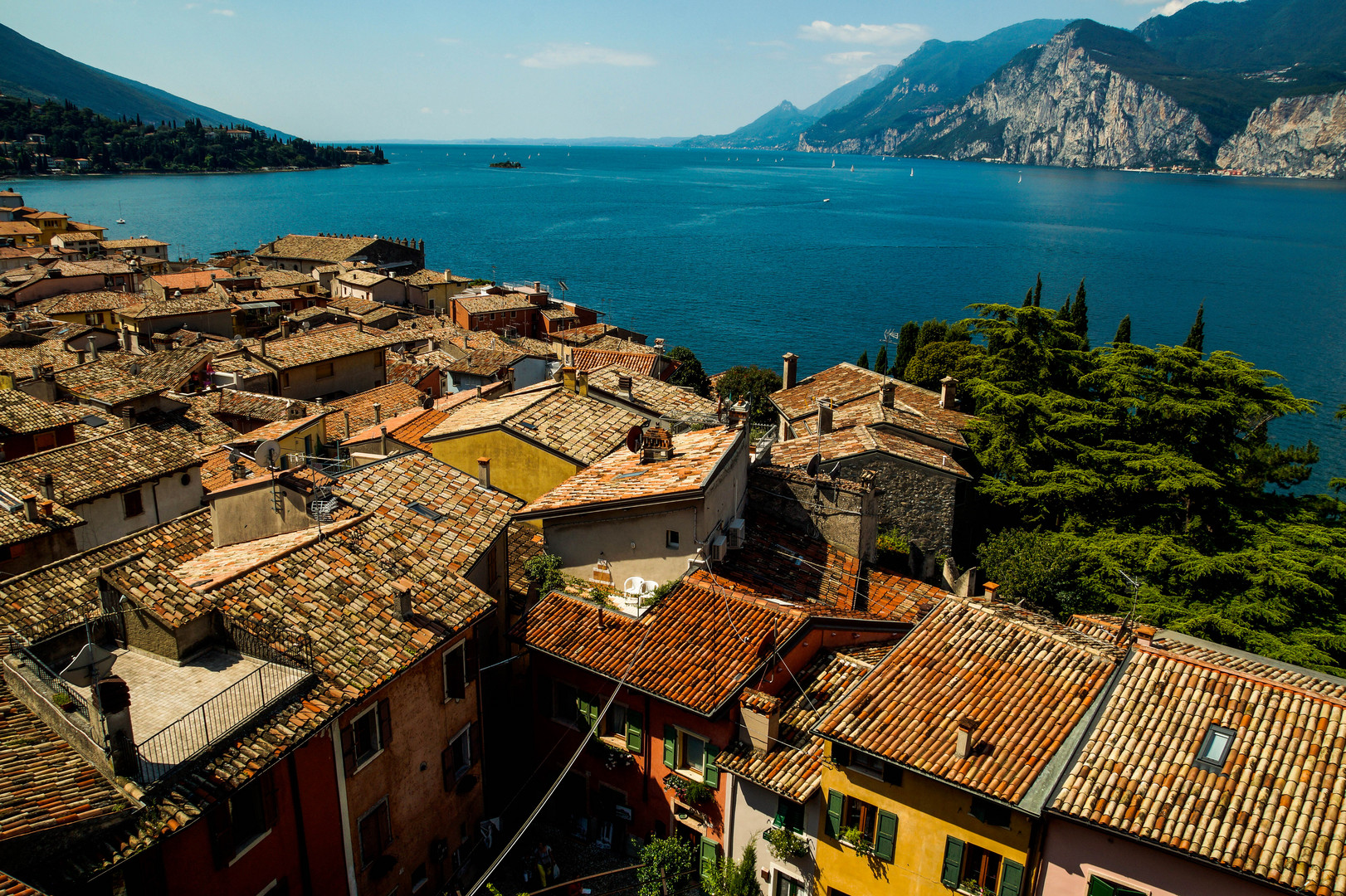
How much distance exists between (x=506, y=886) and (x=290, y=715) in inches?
264

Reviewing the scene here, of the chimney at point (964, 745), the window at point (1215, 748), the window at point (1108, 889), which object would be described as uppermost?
the window at point (1215, 748)

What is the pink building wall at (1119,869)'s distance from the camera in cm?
1088

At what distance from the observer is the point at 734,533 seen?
20.6 metres

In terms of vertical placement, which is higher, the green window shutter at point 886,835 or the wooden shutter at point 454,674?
the wooden shutter at point 454,674

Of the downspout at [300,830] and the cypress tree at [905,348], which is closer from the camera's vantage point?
the downspout at [300,830]

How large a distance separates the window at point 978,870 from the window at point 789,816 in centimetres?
242

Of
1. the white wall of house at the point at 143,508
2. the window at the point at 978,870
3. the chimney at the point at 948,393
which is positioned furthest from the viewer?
the chimney at the point at 948,393

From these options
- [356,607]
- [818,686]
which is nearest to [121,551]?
[356,607]

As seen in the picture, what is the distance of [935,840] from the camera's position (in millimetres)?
13000

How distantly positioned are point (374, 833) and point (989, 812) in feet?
31.0

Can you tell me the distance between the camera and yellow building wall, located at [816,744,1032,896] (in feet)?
40.9

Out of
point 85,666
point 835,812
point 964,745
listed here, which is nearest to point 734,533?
point 835,812

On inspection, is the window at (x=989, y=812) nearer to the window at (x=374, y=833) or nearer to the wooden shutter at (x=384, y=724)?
the wooden shutter at (x=384, y=724)

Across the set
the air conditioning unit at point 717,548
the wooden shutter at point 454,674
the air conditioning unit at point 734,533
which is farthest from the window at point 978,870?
the air conditioning unit at point 734,533
